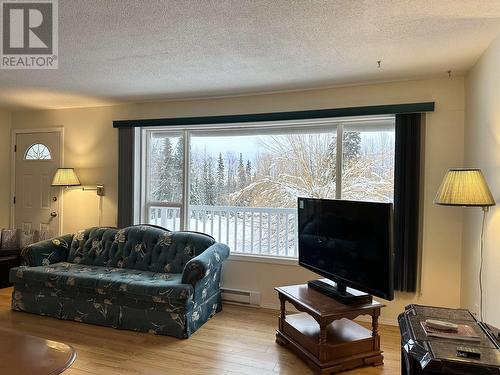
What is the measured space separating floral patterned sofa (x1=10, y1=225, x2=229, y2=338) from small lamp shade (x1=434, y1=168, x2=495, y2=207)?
2.09 m

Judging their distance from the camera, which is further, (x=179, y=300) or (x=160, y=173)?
(x=160, y=173)

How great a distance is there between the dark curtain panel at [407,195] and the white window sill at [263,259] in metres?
1.10

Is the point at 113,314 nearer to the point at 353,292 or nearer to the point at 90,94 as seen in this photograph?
the point at 353,292

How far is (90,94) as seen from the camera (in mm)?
4090

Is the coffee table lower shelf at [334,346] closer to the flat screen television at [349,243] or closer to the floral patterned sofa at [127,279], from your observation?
the flat screen television at [349,243]

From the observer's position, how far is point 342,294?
270 centimetres

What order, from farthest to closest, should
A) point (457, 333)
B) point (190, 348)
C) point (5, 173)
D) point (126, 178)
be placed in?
point (5, 173) < point (126, 178) < point (190, 348) < point (457, 333)

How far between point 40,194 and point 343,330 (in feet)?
15.1

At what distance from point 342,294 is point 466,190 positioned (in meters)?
1.17

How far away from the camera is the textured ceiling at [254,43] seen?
2006 mm

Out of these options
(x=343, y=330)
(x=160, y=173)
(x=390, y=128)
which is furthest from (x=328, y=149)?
(x=160, y=173)

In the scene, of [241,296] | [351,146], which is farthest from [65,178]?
[351,146]

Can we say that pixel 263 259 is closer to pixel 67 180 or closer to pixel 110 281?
pixel 110 281

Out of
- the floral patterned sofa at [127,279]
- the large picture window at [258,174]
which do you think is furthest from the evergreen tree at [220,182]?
the floral patterned sofa at [127,279]
